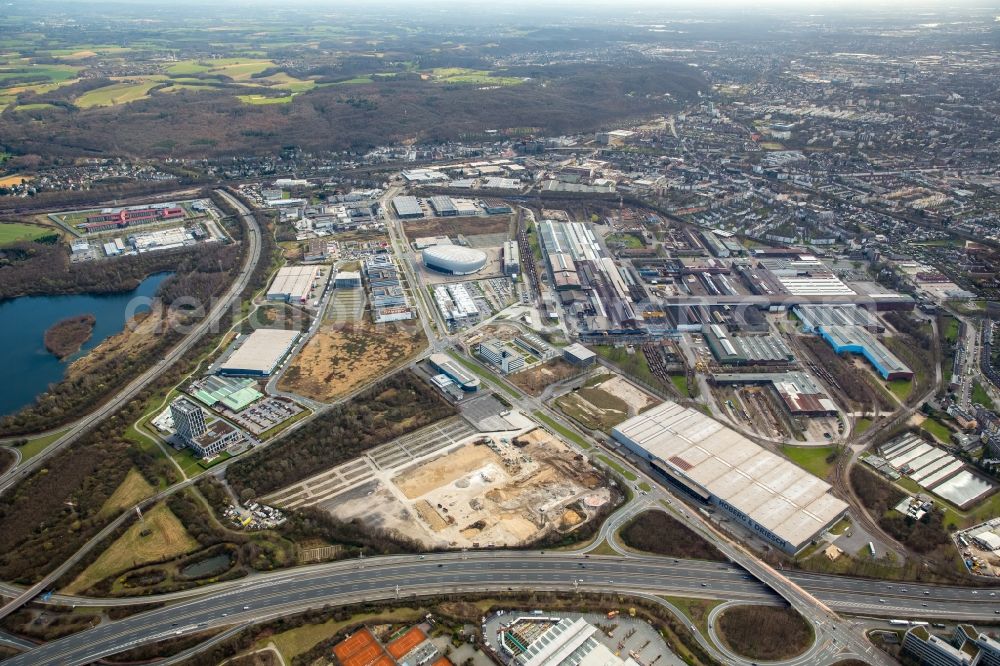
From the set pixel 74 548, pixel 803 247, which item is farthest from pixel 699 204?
pixel 74 548

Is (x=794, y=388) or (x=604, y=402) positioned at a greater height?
(x=794, y=388)

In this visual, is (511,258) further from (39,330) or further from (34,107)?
(34,107)

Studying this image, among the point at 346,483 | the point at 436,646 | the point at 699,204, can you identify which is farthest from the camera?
the point at 699,204

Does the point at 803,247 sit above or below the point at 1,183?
below

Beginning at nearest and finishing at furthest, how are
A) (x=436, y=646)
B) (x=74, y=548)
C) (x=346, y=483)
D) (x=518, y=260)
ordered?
1. (x=436, y=646)
2. (x=74, y=548)
3. (x=346, y=483)
4. (x=518, y=260)

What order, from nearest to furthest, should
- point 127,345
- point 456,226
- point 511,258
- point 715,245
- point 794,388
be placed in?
point 794,388 < point 127,345 < point 511,258 < point 715,245 < point 456,226

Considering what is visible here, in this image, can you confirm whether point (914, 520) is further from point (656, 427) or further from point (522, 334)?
point (522, 334)

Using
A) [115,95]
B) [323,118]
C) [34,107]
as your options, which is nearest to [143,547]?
[323,118]
